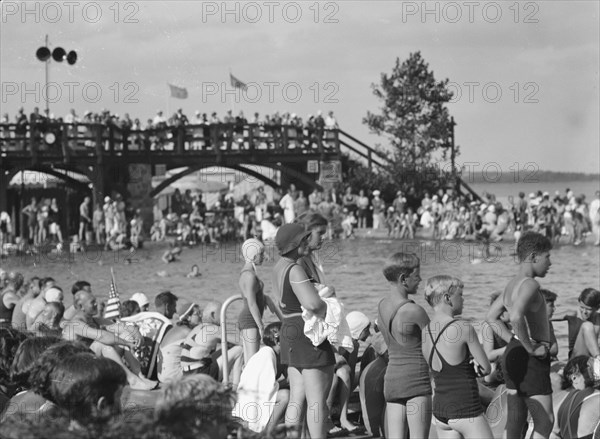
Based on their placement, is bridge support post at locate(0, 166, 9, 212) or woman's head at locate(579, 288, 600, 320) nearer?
woman's head at locate(579, 288, 600, 320)

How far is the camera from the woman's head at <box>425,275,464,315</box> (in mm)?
4941

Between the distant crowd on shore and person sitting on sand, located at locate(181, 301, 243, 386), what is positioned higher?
the distant crowd on shore

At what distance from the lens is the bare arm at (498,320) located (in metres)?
5.57

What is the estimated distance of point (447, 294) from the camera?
4.95 m

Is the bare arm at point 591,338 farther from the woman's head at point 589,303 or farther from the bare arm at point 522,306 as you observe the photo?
the bare arm at point 522,306

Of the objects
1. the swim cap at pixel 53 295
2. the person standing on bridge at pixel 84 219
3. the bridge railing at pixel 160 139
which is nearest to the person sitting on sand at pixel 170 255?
the person standing on bridge at pixel 84 219

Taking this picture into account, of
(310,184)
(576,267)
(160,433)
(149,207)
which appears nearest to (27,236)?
(149,207)

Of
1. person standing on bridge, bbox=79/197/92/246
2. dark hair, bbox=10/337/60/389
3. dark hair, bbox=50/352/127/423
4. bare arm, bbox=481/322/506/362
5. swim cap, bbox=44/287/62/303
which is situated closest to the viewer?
dark hair, bbox=50/352/127/423

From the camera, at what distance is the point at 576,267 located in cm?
2431

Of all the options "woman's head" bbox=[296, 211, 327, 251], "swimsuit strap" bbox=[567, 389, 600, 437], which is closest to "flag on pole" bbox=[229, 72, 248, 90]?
"woman's head" bbox=[296, 211, 327, 251]

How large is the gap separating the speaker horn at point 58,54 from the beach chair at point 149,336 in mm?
12110

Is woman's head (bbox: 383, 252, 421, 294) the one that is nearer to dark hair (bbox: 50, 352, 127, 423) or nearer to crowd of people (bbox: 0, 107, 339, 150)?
dark hair (bbox: 50, 352, 127, 423)

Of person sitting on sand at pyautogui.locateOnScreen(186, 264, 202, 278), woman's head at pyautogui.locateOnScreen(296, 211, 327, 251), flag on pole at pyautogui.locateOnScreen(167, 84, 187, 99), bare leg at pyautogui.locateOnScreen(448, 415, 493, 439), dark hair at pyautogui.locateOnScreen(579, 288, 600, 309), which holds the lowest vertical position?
person sitting on sand at pyautogui.locateOnScreen(186, 264, 202, 278)

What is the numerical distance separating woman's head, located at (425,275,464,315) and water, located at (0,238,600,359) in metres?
12.3
